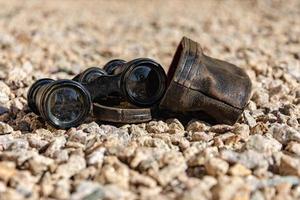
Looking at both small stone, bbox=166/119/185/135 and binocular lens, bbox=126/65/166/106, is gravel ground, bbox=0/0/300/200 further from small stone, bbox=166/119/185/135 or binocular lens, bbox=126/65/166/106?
binocular lens, bbox=126/65/166/106

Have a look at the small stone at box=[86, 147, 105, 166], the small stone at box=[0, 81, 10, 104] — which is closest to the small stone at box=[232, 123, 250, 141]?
the small stone at box=[86, 147, 105, 166]

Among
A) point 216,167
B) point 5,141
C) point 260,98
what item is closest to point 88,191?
point 216,167

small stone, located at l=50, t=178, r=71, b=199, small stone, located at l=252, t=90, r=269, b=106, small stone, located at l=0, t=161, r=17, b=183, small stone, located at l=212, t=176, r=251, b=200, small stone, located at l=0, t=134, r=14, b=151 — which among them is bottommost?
small stone, located at l=0, t=134, r=14, b=151

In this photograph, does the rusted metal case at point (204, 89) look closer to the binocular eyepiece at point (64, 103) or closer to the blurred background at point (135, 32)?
the binocular eyepiece at point (64, 103)

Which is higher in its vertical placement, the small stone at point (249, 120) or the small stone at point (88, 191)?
the small stone at point (249, 120)

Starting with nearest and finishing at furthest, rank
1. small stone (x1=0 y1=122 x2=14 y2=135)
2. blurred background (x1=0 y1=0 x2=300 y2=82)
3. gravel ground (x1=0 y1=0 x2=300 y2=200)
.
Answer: gravel ground (x1=0 y1=0 x2=300 y2=200), small stone (x1=0 y1=122 x2=14 y2=135), blurred background (x1=0 y1=0 x2=300 y2=82)

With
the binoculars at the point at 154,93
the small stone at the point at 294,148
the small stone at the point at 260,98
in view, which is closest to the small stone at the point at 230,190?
the small stone at the point at 294,148

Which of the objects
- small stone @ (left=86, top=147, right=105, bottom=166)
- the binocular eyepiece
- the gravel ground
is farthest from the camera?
the binocular eyepiece

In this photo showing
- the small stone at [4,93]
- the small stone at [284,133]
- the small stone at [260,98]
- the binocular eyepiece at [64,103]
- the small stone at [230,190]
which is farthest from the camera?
the small stone at [4,93]
